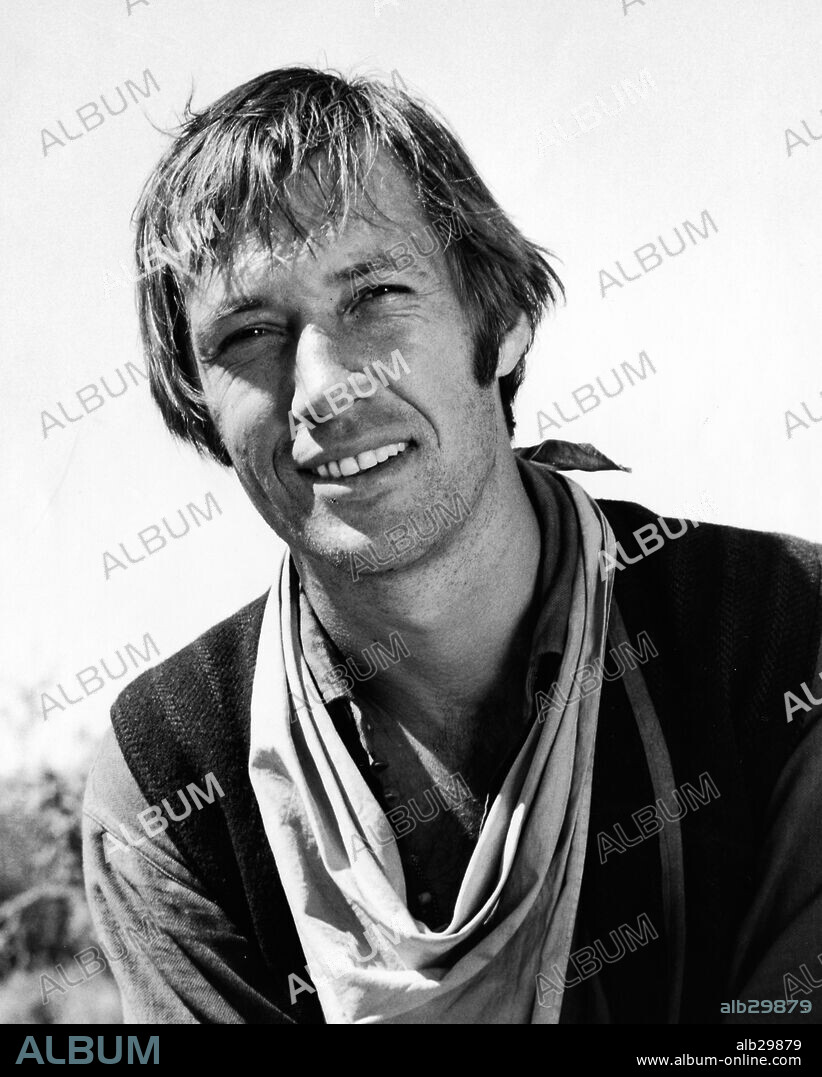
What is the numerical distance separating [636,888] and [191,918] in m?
0.66

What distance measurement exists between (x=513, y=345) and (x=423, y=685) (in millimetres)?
556

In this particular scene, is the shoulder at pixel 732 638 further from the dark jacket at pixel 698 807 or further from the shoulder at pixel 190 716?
the shoulder at pixel 190 716

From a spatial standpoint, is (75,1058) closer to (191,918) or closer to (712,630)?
(191,918)

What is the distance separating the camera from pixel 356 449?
168 centimetres

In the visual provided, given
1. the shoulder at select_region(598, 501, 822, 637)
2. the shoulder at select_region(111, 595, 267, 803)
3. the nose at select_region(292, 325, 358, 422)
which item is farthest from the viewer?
the shoulder at select_region(111, 595, 267, 803)

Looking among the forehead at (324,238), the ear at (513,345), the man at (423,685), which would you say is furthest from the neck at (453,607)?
the forehead at (324,238)

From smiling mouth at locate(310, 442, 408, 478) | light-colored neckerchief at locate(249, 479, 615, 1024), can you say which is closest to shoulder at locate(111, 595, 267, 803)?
light-colored neckerchief at locate(249, 479, 615, 1024)

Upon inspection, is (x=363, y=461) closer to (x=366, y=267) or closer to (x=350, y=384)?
(x=350, y=384)

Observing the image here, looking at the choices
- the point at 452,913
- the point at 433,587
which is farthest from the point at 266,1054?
the point at 433,587

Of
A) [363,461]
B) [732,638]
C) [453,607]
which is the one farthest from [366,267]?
[732,638]

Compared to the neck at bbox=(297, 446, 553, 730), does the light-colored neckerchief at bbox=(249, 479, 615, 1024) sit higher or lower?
lower

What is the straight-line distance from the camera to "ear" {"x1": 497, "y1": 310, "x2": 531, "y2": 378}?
1.90 m

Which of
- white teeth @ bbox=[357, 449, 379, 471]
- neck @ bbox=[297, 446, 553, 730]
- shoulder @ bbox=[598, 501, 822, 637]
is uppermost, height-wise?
white teeth @ bbox=[357, 449, 379, 471]

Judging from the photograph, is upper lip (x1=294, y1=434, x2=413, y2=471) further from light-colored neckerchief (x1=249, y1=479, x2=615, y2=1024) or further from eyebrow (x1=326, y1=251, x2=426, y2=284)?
light-colored neckerchief (x1=249, y1=479, x2=615, y2=1024)
